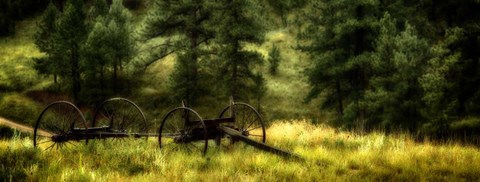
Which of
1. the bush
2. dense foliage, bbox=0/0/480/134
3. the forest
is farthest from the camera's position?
the bush

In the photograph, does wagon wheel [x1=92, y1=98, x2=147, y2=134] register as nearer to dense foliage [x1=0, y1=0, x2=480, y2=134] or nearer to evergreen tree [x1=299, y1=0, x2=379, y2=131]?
dense foliage [x1=0, y1=0, x2=480, y2=134]

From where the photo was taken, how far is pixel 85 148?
719 cm

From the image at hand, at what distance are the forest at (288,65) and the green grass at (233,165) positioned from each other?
6.89ft

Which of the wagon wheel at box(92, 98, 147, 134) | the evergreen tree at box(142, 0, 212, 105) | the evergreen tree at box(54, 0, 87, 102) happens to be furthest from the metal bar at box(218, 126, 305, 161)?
the evergreen tree at box(54, 0, 87, 102)

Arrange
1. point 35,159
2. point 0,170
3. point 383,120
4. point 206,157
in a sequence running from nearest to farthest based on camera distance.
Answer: point 0,170, point 35,159, point 206,157, point 383,120

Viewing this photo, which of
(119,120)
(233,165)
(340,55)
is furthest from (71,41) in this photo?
(233,165)

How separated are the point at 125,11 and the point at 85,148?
114 ft

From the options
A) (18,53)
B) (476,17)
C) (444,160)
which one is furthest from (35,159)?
(18,53)

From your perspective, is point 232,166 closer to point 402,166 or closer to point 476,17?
point 402,166

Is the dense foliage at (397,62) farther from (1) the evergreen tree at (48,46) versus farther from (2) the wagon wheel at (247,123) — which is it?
(1) the evergreen tree at (48,46)

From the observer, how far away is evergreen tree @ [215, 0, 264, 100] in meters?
26.3

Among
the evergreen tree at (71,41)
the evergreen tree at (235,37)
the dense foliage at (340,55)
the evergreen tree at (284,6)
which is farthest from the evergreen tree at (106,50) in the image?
the evergreen tree at (284,6)

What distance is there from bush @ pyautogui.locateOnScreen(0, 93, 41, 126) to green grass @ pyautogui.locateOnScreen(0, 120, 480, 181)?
104 ft

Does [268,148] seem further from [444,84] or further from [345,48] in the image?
[345,48]
